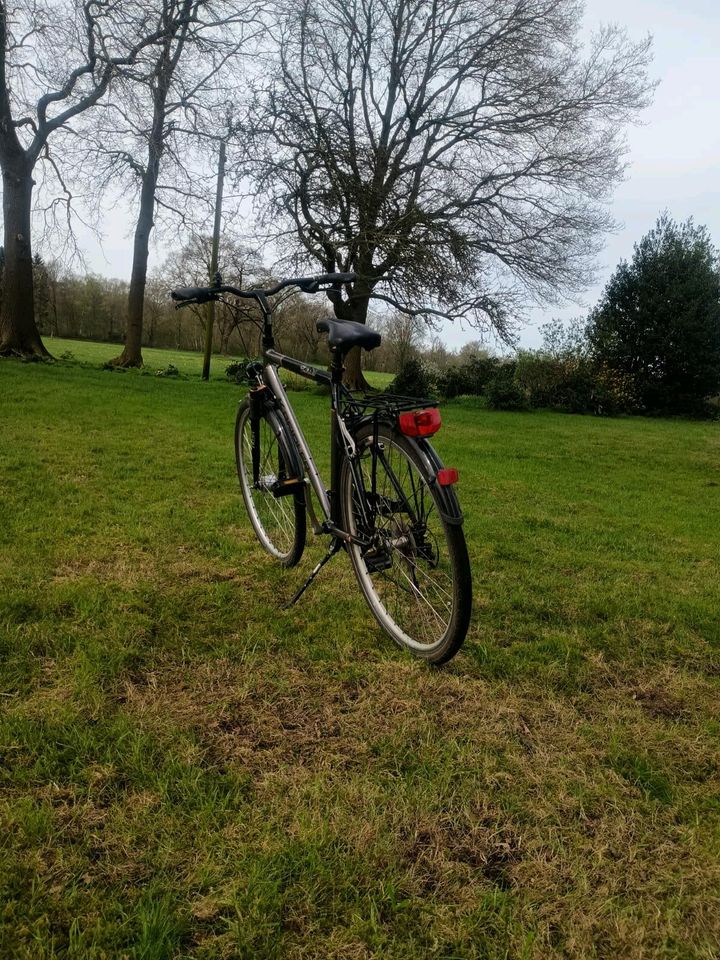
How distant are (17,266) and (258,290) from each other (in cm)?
1516

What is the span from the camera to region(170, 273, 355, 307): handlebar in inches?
118

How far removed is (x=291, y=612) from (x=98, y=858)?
56.1 inches

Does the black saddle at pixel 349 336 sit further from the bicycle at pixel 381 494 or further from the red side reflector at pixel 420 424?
the red side reflector at pixel 420 424

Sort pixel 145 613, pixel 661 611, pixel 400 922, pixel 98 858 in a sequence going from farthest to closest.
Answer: pixel 661 611
pixel 145 613
pixel 98 858
pixel 400 922

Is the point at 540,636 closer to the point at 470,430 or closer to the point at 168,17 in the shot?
the point at 470,430

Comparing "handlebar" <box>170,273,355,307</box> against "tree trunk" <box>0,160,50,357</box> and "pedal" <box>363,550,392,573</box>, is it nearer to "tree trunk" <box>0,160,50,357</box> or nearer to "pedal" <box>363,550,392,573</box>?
"pedal" <box>363,550,392,573</box>

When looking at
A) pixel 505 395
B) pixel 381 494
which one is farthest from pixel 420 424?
pixel 505 395

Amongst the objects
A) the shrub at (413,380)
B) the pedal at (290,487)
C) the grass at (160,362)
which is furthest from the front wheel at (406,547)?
the shrub at (413,380)

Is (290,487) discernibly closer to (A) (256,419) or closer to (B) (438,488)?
(A) (256,419)

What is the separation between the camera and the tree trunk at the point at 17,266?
14.7 m

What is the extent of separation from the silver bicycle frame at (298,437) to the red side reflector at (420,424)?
0.68 m

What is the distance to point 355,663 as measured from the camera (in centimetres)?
235

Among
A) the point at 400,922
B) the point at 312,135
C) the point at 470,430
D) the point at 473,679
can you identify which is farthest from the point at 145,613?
the point at 312,135

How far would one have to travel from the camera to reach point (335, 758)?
1797 mm
